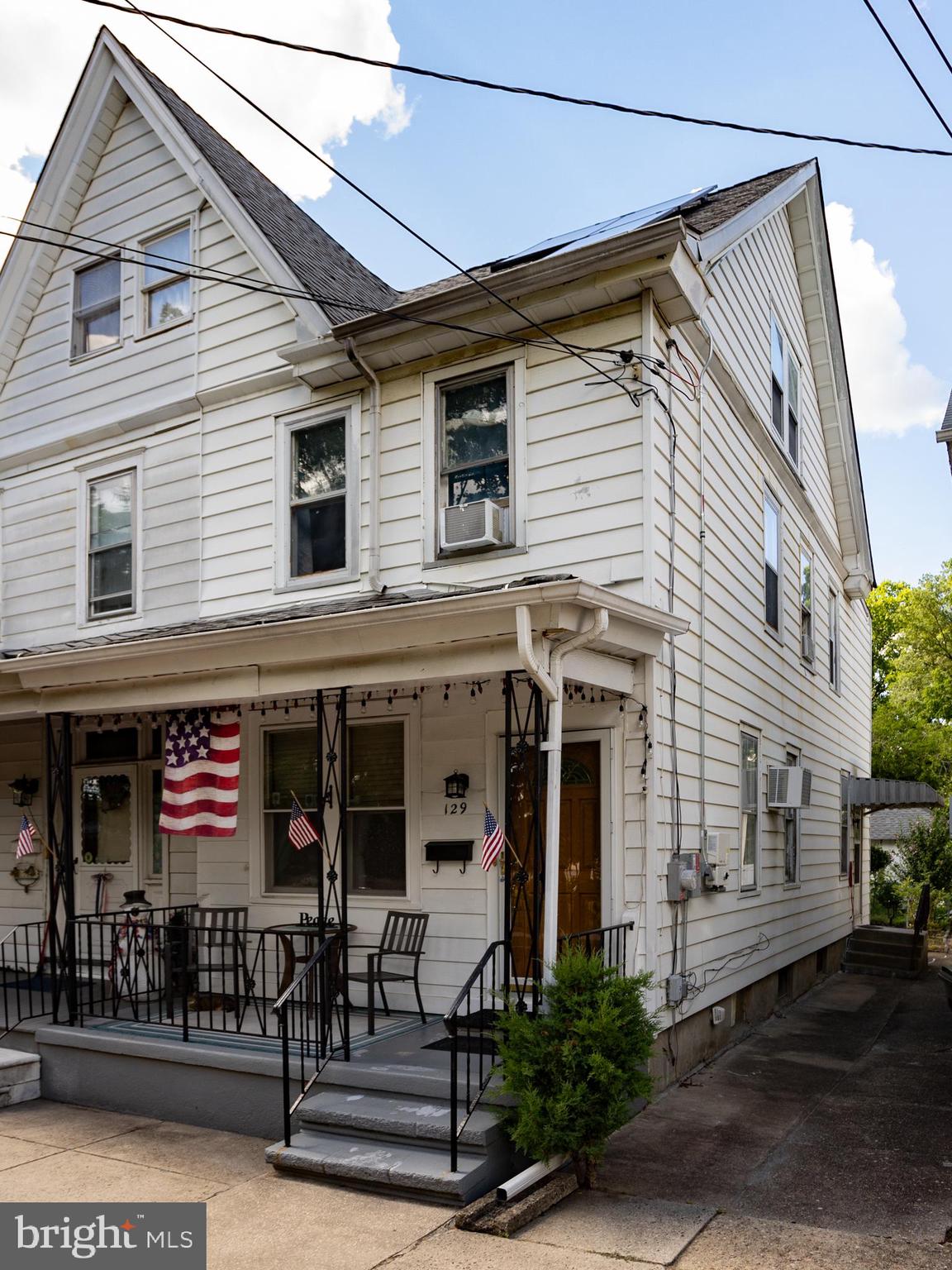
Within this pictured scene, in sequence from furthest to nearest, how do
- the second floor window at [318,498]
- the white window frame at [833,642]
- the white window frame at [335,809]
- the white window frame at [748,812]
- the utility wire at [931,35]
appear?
the white window frame at [833,642]
the white window frame at [748,812]
the second floor window at [318,498]
the white window frame at [335,809]
the utility wire at [931,35]

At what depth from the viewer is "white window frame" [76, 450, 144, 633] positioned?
11461 millimetres

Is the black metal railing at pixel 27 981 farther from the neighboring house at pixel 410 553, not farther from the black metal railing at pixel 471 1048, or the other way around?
the black metal railing at pixel 471 1048

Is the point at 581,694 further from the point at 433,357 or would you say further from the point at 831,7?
the point at 831,7

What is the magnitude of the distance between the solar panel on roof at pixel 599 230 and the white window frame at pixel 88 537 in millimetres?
4353

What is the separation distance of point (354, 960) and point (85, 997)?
2.73 metres

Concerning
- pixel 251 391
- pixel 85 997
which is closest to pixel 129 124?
pixel 251 391

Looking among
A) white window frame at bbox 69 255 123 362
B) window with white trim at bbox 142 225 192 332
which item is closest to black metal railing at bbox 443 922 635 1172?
window with white trim at bbox 142 225 192 332

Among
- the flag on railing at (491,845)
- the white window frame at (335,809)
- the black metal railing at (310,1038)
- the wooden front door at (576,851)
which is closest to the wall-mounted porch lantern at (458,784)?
the white window frame at (335,809)

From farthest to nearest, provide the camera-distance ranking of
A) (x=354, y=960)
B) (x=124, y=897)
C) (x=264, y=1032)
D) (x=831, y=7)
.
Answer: (x=124, y=897) → (x=354, y=960) → (x=264, y=1032) → (x=831, y=7)

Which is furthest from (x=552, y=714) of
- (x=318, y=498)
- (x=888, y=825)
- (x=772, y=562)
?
(x=888, y=825)

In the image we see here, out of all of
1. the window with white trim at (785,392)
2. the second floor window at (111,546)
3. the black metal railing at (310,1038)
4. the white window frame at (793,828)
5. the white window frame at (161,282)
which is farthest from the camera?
the window with white trim at (785,392)

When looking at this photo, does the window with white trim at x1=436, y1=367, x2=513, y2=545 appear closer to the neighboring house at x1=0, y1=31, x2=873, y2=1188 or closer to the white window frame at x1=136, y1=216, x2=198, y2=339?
the neighboring house at x1=0, y1=31, x2=873, y2=1188

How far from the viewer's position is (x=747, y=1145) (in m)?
7.27

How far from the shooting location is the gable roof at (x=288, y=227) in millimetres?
10617
